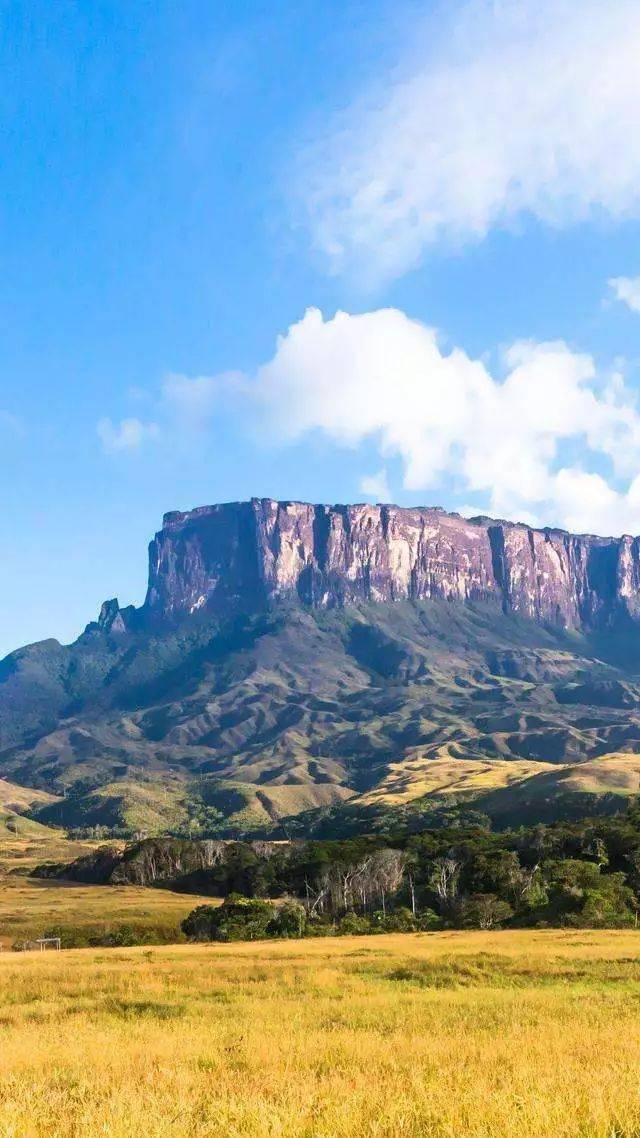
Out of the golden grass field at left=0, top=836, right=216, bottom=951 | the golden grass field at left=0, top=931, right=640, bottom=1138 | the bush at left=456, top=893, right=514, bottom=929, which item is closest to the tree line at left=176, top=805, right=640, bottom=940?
the bush at left=456, top=893, right=514, bottom=929

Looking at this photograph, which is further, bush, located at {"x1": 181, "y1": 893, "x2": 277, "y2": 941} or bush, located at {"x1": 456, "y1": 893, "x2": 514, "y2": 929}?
bush, located at {"x1": 181, "y1": 893, "x2": 277, "y2": 941}

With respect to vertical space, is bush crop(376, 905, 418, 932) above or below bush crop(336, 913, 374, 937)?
above

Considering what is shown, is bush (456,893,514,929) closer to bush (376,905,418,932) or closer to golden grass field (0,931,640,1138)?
bush (376,905,418,932)

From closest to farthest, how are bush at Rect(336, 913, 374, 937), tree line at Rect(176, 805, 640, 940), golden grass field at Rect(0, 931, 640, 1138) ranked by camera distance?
golden grass field at Rect(0, 931, 640, 1138) < tree line at Rect(176, 805, 640, 940) < bush at Rect(336, 913, 374, 937)

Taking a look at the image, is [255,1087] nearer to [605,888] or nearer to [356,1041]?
[356,1041]

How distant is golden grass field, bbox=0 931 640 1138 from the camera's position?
8.59m

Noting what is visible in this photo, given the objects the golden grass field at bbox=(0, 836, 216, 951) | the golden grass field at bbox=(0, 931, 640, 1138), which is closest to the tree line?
the golden grass field at bbox=(0, 836, 216, 951)

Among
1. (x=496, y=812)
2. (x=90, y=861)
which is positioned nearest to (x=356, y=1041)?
(x=90, y=861)

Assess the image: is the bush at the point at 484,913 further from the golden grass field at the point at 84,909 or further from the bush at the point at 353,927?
the golden grass field at the point at 84,909

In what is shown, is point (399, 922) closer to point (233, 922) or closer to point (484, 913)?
point (484, 913)

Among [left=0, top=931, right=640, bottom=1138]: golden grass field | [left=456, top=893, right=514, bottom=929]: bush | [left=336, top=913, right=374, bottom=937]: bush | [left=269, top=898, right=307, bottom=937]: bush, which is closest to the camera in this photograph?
[left=0, top=931, right=640, bottom=1138]: golden grass field

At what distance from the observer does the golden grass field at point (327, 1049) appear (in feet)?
28.2

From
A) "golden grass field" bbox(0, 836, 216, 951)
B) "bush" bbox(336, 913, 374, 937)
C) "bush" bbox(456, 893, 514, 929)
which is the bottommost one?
"golden grass field" bbox(0, 836, 216, 951)

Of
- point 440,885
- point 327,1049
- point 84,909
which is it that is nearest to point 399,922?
point 440,885
